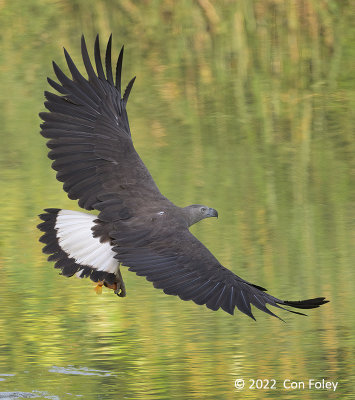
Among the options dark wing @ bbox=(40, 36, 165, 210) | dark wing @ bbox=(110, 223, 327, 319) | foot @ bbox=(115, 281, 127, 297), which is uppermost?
dark wing @ bbox=(40, 36, 165, 210)

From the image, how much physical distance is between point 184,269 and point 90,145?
137cm

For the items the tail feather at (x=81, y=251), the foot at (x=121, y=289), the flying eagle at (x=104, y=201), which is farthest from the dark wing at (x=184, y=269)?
the foot at (x=121, y=289)

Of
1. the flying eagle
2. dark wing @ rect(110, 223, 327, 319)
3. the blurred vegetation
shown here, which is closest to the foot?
the flying eagle

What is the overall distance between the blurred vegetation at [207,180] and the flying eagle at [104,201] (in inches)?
18.8

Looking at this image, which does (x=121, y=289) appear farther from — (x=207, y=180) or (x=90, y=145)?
(x=207, y=180)

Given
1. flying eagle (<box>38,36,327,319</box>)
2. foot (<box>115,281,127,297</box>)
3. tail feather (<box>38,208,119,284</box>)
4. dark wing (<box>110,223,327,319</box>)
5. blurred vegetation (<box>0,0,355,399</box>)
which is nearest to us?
dark wing (<box>110,223,327,319</box>)

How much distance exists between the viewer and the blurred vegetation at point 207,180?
8438mm

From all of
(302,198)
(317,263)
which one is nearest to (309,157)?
(302,198)

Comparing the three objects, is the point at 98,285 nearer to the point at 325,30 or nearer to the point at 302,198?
the point at 302,198

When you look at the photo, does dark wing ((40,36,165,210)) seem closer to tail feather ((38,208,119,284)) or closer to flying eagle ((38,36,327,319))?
flying eagle ((38,36,327,319))

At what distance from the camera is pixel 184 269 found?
7961 millimetres

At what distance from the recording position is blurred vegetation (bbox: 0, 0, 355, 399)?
844 cm

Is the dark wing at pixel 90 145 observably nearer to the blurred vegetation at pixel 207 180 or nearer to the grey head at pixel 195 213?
the grey head at pixel 195 213

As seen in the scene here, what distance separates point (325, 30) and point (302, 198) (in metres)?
6.68
